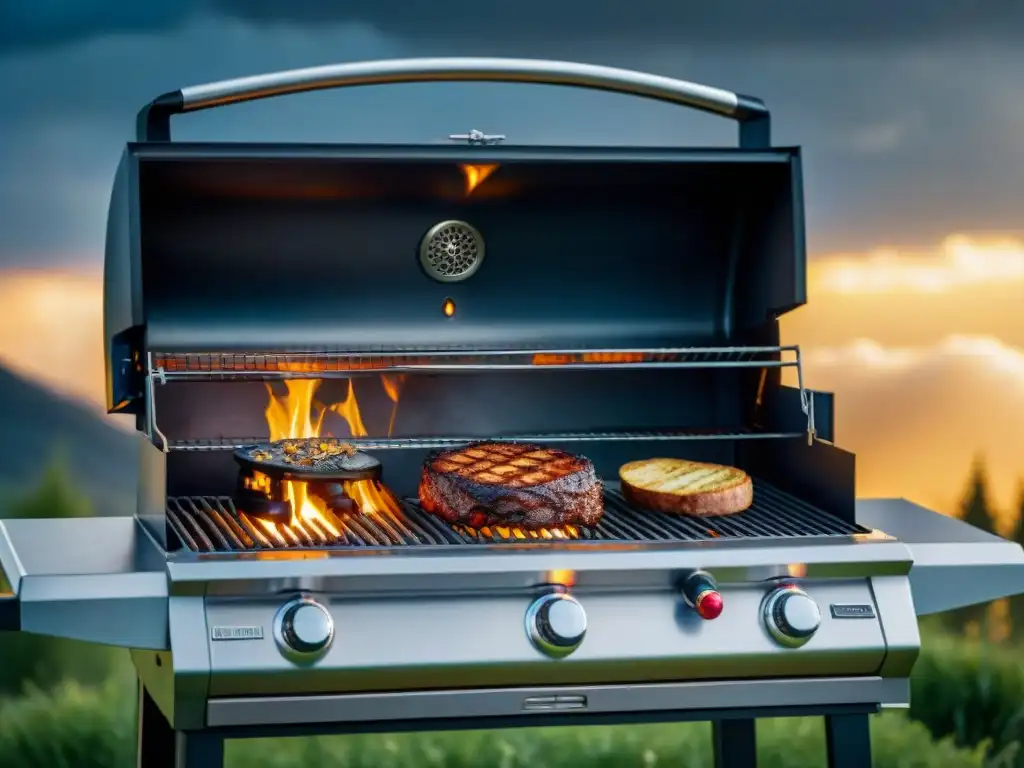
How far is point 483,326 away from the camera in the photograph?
3598 mm

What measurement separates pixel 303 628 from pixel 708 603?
760 millimetres

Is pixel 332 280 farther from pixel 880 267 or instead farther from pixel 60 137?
pixel 880 267

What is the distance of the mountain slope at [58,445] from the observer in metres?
4.96

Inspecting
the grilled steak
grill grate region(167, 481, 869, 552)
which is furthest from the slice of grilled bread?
the grilled steak

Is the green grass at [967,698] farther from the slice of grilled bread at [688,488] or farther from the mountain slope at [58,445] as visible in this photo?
the mountain slope at [58,445]

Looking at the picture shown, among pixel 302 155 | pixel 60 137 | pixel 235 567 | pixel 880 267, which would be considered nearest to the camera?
pixel 235 567

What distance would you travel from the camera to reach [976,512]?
18.7 ft

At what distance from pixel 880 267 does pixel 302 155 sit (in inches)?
A: 120

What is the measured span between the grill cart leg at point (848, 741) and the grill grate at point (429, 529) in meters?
0.38

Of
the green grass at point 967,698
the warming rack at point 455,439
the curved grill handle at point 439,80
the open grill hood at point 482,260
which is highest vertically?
the curved grill handle at point 439,80

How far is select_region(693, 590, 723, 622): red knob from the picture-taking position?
109 inches

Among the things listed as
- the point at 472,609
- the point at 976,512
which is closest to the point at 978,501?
the point at 976,512

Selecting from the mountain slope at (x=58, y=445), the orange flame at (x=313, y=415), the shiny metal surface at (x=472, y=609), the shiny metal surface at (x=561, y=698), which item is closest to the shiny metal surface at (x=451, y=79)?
the orange flame at (x=313, y=415)

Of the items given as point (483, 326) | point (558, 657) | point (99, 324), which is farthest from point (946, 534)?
point (99, 324)
